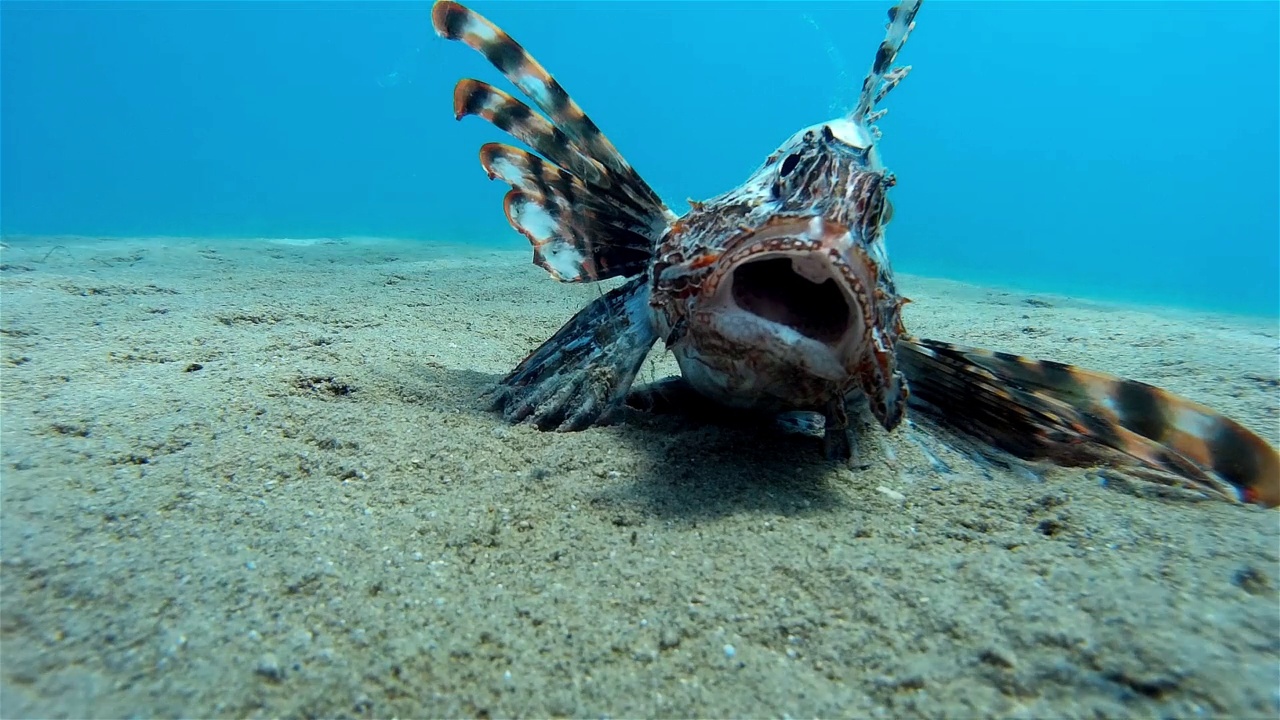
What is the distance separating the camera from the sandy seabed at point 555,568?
1.42 meters

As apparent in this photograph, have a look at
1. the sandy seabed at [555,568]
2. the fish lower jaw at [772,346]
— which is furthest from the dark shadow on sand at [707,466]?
the fish lower jaw at [772,346]

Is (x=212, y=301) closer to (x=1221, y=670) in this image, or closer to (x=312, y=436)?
(x=312, y=436)

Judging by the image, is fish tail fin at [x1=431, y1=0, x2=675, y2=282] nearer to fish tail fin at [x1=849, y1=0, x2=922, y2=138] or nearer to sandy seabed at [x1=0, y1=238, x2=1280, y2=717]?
sandy seabed at [x1=0, y1=238, x2=1280, y2=717]

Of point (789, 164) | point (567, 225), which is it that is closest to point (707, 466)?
point (789, 164)

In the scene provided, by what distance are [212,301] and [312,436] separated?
465cm

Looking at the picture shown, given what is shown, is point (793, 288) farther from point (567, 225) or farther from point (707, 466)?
point (567, 225)

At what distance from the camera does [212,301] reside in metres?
6.22

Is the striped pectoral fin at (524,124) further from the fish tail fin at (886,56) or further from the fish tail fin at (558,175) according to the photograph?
the fish tail fin at (886,56)

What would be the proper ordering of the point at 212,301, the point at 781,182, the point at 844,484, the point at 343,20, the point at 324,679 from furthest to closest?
the point at 343,20 → the point at 212,301 → the point at 844,484 → the point at 781,182 → the point at 324,679

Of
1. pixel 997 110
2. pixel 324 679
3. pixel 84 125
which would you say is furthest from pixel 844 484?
pixel 84 125

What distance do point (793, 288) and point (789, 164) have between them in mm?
592

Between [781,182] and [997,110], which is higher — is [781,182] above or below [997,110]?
below

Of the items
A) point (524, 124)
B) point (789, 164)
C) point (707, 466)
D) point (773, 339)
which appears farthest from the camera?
point (524, 124)

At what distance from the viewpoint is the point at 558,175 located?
12.9ft
